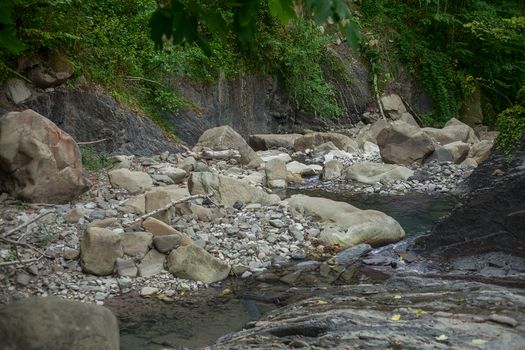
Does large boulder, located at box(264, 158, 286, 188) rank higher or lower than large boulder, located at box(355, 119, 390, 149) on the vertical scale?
lower

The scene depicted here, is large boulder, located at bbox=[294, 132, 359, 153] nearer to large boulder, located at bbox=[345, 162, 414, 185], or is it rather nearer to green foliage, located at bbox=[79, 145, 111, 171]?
large boulder, located at bbox=[345, 162, 414, 185]

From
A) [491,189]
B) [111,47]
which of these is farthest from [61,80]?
[491,189]

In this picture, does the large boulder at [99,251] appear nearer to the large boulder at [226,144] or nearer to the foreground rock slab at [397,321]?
the foreground rock slab at [397,321]

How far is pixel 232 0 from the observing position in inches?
70.9

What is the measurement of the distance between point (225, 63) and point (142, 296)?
9367 mm

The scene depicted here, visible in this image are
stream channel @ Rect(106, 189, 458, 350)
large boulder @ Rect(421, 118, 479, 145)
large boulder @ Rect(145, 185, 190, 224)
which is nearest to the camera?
stream channel @ Rect(106, 189, 458, 350)

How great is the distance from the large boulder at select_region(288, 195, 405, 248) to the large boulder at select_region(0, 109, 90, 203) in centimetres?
287

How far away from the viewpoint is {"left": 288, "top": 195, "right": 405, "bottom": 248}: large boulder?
7828 mm

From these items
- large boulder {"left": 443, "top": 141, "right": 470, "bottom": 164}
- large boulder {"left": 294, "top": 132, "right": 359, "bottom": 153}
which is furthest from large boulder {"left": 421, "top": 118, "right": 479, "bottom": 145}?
large boulder {"left": 294, "top": 132, "right": 359, "bottom": 153}

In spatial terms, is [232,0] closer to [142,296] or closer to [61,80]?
[142,296]

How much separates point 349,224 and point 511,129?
218 cm

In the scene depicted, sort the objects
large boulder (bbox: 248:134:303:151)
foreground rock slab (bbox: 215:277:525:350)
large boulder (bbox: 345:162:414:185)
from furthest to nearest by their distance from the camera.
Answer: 1. large boulder (bbox: 248:134:303:151)
2. large boulder (bbox: 345:162:414:185)
3. foreground rock slab (bbox: 215:277:525:350)

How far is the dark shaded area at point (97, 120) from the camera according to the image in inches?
401

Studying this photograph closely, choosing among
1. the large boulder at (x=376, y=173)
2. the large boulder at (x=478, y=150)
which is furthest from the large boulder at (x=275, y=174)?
the large boulder at (x=478, y=150)
